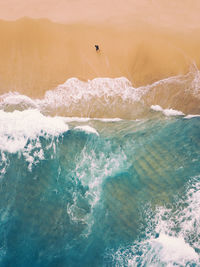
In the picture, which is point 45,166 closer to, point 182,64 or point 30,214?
point 30,214

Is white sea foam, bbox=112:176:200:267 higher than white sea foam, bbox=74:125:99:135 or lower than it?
lower

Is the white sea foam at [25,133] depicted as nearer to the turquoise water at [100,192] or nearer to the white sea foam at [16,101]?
the turquoise water at [100,192]

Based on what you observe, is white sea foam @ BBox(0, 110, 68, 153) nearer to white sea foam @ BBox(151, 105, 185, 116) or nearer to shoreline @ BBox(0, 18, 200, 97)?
shoreline @ BBox(0, 18, 200, 97)

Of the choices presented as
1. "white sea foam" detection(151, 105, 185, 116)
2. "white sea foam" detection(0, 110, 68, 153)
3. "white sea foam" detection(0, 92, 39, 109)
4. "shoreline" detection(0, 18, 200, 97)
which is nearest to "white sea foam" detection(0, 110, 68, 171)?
"white sea foam" detection(0, 110, 68, 153)

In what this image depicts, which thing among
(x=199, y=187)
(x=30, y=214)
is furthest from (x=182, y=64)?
(x=30, y=214)

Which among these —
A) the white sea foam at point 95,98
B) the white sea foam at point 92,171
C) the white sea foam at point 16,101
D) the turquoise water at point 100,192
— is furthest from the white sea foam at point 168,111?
the white sea foam at point 16,101
